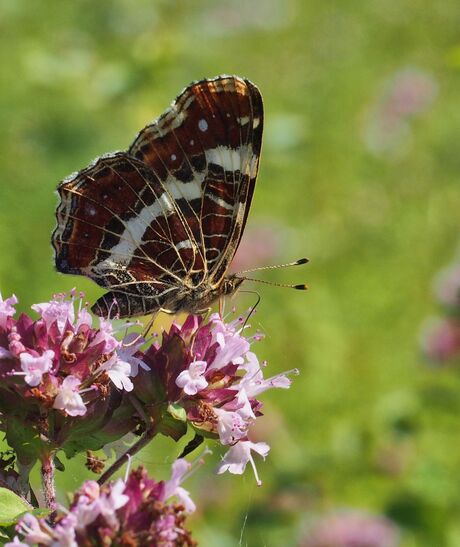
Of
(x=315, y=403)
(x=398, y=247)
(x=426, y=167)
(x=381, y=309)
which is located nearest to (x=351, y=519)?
(x=315, y=403)

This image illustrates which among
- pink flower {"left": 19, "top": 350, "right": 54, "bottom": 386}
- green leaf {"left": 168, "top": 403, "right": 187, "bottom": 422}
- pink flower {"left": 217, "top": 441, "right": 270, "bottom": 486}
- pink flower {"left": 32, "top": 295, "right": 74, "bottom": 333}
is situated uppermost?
pink flower {"left": 32, "top": 295, "right": 74, "bottom": 333}

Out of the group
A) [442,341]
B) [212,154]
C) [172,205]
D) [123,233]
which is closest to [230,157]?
[212,154]

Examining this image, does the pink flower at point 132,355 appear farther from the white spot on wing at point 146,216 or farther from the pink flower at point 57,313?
the white spot on wing at point 146,216

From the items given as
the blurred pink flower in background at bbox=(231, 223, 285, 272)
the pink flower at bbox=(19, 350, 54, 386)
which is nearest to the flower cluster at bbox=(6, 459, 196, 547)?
the pink flower at bbox=(19, 350, 54, 386)

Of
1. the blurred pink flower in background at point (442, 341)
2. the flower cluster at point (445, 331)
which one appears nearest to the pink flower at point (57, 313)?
the flower cluster at point (445, 331)

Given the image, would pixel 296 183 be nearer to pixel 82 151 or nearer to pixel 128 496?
pixel 82 151

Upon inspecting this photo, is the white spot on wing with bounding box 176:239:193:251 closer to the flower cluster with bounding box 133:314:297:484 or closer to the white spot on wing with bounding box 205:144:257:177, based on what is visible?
the white spot on wing with bounding box 205:144:257:177
